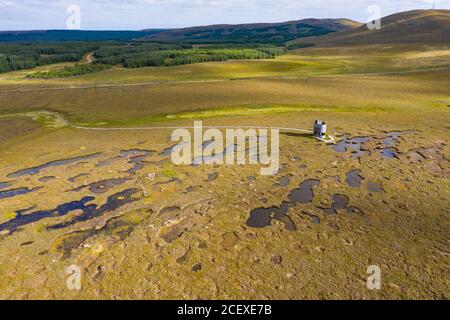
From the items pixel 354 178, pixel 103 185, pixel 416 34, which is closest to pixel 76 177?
pixel 103 185

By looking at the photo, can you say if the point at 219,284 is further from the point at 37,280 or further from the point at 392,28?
the point at 392,28

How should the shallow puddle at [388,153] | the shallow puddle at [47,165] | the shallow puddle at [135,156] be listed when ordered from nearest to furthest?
1. the shallow puddle at [47,165]
2. the shallow puddle at [135,156]
3. the shallow puddle at [388,153]

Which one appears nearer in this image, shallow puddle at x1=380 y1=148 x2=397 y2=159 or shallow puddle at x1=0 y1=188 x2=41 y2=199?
shallow puddle at x1=0 y1=188 x2=41 y2=199

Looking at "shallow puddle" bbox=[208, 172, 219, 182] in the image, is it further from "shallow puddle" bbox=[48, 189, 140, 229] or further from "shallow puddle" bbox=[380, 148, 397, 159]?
"shallow puddle" bbox=[380, 148, 397, 159]

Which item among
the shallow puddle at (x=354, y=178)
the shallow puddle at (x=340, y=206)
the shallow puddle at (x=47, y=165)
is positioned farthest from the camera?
the shallow puddle at (x=47, y=165)

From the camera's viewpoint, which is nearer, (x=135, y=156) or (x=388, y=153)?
(x=388, y=153)

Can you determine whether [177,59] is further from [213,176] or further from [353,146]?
[213,176]

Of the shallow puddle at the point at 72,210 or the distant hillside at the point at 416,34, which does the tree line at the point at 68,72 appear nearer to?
the shallow puddle at the point at 72,210

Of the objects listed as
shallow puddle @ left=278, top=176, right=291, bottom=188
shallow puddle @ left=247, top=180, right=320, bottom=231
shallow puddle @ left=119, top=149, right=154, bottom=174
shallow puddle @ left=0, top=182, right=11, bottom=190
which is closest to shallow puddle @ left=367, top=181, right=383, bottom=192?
shallow puddle @ left=247, top=180, right=320, bottom=231

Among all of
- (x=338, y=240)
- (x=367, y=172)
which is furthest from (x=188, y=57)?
(x=338, y=240)

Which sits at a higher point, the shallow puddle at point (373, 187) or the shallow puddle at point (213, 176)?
the shallow puddle at point (213, 176)

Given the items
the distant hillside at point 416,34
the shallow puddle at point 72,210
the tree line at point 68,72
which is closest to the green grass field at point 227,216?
the shallow puddle at point 72,210
